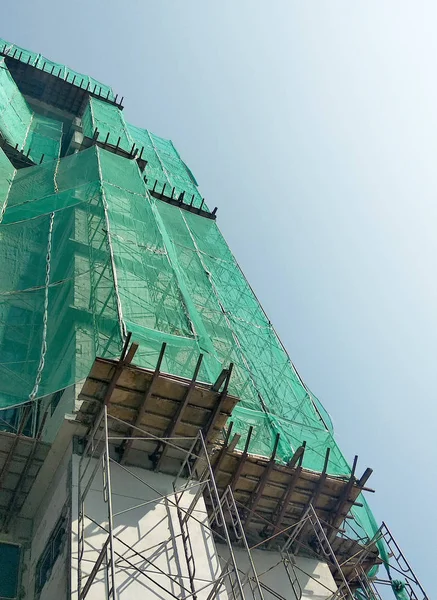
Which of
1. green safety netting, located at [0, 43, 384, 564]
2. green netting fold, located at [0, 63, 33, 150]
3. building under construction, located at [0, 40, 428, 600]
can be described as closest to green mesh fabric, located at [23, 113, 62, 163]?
green netting fold, located at [0, 63, 33, 150]

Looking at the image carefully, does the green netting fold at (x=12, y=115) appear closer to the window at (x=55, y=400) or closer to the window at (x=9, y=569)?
the window at (x=55, y=400)

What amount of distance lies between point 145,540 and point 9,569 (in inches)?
105

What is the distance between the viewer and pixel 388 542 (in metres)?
12.8

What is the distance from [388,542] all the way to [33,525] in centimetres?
791

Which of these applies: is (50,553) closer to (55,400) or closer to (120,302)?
(55,400)

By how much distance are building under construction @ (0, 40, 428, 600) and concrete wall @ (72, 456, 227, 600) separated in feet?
0.08

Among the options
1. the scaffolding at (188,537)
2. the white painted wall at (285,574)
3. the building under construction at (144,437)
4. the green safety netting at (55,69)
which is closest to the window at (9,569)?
the building under construction at (144,437)

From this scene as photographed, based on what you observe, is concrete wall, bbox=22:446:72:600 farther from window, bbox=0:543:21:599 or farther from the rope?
the rope

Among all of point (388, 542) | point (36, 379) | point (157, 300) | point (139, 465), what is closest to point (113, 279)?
point (157, 300)

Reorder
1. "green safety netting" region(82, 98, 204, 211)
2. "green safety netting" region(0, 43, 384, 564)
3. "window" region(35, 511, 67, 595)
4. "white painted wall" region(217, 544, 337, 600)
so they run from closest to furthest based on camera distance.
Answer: "window" region(35, 511, 67, 595), "green safety netting" region(0, 43, 384, 564), "white painted wall" region(217, 544, 337, 600), "green safety netting" region(82, 98, 204, 211)

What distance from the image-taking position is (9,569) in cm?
956

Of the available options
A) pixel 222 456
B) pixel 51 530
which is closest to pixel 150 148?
pixel 222 456

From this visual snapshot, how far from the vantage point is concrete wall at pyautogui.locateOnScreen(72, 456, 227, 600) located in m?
8.09

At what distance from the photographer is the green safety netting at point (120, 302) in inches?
412
